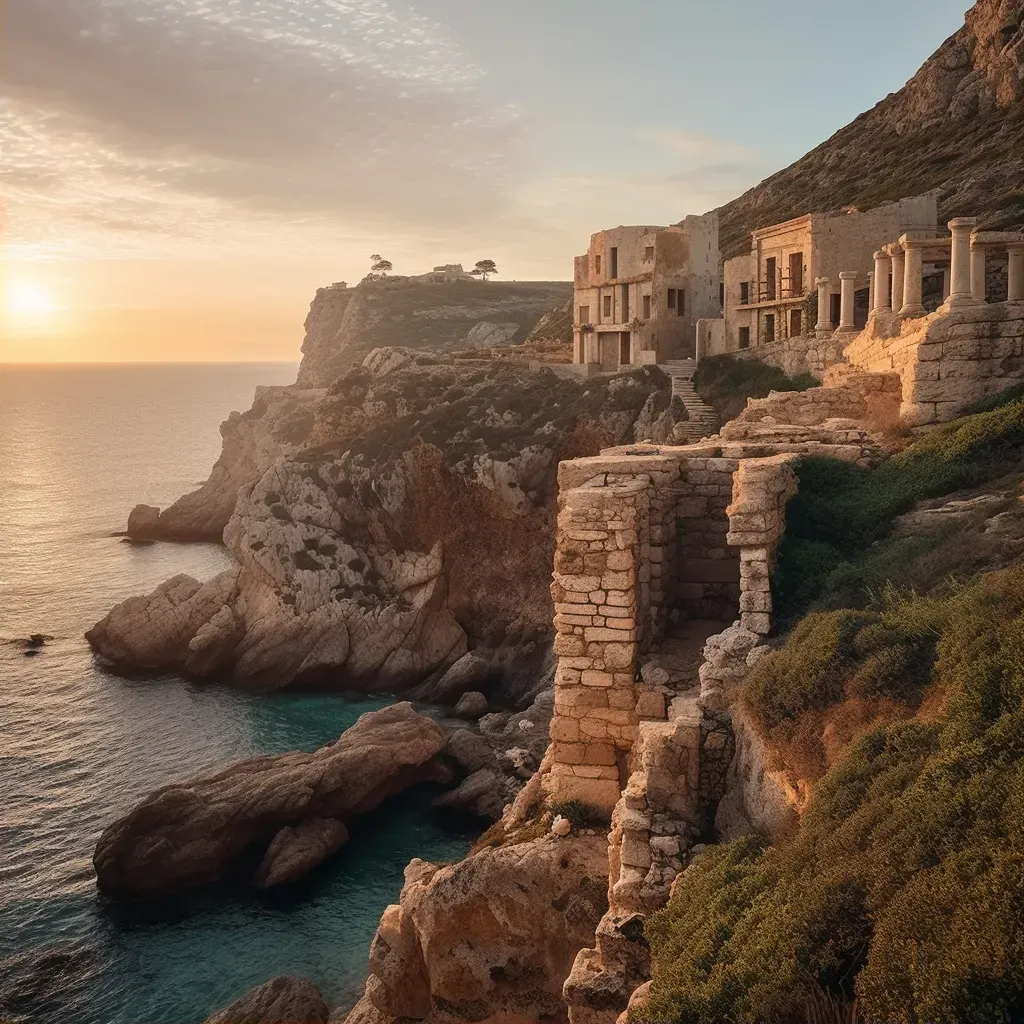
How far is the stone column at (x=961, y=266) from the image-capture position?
1745cm

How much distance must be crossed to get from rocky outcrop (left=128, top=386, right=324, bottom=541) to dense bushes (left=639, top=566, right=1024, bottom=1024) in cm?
6341

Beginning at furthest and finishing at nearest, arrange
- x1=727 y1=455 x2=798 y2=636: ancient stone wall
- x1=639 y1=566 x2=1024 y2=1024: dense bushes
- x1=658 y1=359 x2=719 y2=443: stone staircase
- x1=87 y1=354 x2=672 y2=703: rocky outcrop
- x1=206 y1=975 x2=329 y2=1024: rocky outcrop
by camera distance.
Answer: x1=87 y1=354 x2=672 y2=703: rocky outcrop, x1=658 y1=359 x2=719 y2=443: stone staircase, x1=206 y1=975 x2=329 y2=1024: rocky outcrop, x1=727 y1=455 x2=798 y2=636: ancient stone wall, x1=639 y1=566 x2=1024 y2=1024: dense bushes

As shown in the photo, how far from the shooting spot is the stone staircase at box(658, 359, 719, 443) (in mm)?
38281

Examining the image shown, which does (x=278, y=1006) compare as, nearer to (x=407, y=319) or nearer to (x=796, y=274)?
(x=796, y=274)

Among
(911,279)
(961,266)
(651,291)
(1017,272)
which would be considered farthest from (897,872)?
(651,291)

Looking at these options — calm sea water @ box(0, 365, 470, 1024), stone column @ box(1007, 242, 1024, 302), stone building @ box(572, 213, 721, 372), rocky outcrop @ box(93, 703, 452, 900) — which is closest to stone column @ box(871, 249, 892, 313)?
stone column @ box(1007, 242, 1024, 302)

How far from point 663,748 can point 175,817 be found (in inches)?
781

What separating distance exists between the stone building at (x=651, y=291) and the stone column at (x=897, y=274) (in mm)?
25771

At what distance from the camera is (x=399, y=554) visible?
45.8 m

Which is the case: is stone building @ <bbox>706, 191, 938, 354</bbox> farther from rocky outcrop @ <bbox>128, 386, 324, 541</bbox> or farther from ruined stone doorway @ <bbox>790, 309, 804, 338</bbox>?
rocky outcrop @ <bbox>128, 386, 324, 541</bbox>

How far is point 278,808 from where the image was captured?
2591cm

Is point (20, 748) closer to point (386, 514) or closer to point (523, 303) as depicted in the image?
point (386, 514)

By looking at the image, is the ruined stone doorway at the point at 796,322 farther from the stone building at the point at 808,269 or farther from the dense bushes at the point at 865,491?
the dense bushes at the point at 865,491

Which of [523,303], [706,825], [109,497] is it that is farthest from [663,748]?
[523,303]
